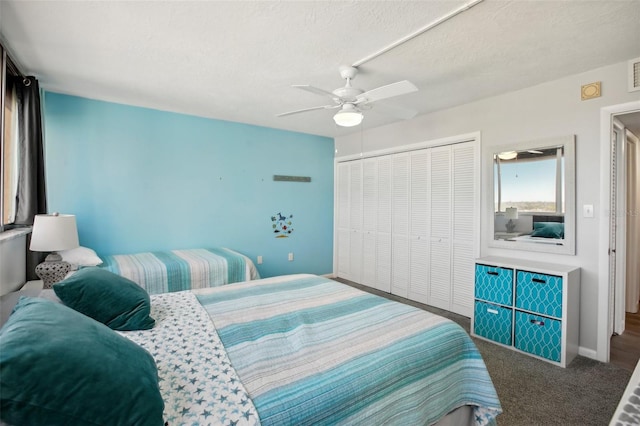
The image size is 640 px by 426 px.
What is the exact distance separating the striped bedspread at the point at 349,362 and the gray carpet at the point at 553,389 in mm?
655

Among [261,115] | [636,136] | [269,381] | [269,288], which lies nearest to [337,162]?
[261,115]

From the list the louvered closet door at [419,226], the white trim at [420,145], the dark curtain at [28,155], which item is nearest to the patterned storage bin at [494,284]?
the louvered closet door at [419,226]

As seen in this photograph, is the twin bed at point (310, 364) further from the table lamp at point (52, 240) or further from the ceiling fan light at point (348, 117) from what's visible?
the ceiling fan light at point (348, 117)

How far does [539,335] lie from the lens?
8.89 feet

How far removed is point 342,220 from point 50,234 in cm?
385

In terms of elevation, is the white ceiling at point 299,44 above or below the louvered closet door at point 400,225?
above

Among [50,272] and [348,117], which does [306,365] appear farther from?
[50,272]

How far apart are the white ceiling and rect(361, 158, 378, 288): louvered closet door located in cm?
169

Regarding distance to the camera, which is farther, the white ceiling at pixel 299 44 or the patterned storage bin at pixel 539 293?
the patterned storage bin at pixel 539 293

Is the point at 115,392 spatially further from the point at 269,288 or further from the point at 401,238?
the point at 401,238

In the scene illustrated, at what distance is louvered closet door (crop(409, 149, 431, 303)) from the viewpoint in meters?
4.08

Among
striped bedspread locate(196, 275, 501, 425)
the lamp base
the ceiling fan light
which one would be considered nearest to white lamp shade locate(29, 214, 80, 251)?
the lamp base

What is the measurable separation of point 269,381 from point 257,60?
91.1 inches

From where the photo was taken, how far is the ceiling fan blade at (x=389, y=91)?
7.13 feet
